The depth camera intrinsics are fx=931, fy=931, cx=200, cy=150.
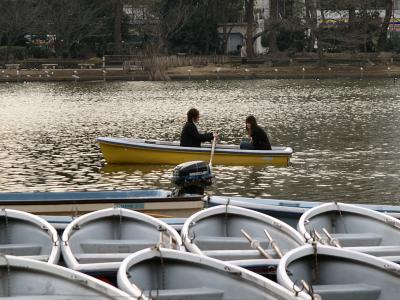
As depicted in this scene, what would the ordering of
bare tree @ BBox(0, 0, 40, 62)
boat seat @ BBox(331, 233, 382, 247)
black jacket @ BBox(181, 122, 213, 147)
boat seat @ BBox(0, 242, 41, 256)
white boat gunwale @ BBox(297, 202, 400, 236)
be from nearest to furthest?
boat seat @ BBox(0, 242, 41, 256) < boat seat @ BBox(331, 233, 382, 247) < white boat gunwale @ BBox(297, 202, 400, 236) < black jacket @ BBox(181, 122, 213, 147) < bare tree @ BBox(0, 0, 40, 62)

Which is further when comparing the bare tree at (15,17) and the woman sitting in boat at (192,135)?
the bare tree at (15,17)

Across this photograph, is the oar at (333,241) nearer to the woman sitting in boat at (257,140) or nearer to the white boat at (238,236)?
Answer: the white boat at (238,236)

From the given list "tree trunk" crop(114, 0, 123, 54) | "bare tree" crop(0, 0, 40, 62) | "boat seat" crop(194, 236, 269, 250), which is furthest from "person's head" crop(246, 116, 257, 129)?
"tree trunk" crop(114, 0, 123, 54)

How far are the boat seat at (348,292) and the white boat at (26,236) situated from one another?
3.24 m

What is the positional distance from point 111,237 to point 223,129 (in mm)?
21322

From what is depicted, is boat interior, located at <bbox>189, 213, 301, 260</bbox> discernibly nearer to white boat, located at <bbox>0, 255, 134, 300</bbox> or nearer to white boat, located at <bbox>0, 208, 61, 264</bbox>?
white boat, located at <bbox>0, 208, 61, 264</bbox>

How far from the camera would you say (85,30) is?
76438 mm

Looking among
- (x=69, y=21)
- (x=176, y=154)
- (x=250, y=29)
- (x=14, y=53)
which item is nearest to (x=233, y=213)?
(x=176, y=154)

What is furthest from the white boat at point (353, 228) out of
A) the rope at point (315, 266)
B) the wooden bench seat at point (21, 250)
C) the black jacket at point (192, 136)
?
the black jacket at point (192, 136)

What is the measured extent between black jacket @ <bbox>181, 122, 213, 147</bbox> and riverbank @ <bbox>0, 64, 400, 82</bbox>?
42.2 meters

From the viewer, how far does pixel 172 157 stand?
2319cm

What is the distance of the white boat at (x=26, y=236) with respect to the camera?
11.7 meters

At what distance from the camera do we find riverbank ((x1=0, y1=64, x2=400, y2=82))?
65625 millimetres

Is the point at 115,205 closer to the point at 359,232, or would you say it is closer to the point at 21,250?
the point at 21,250
